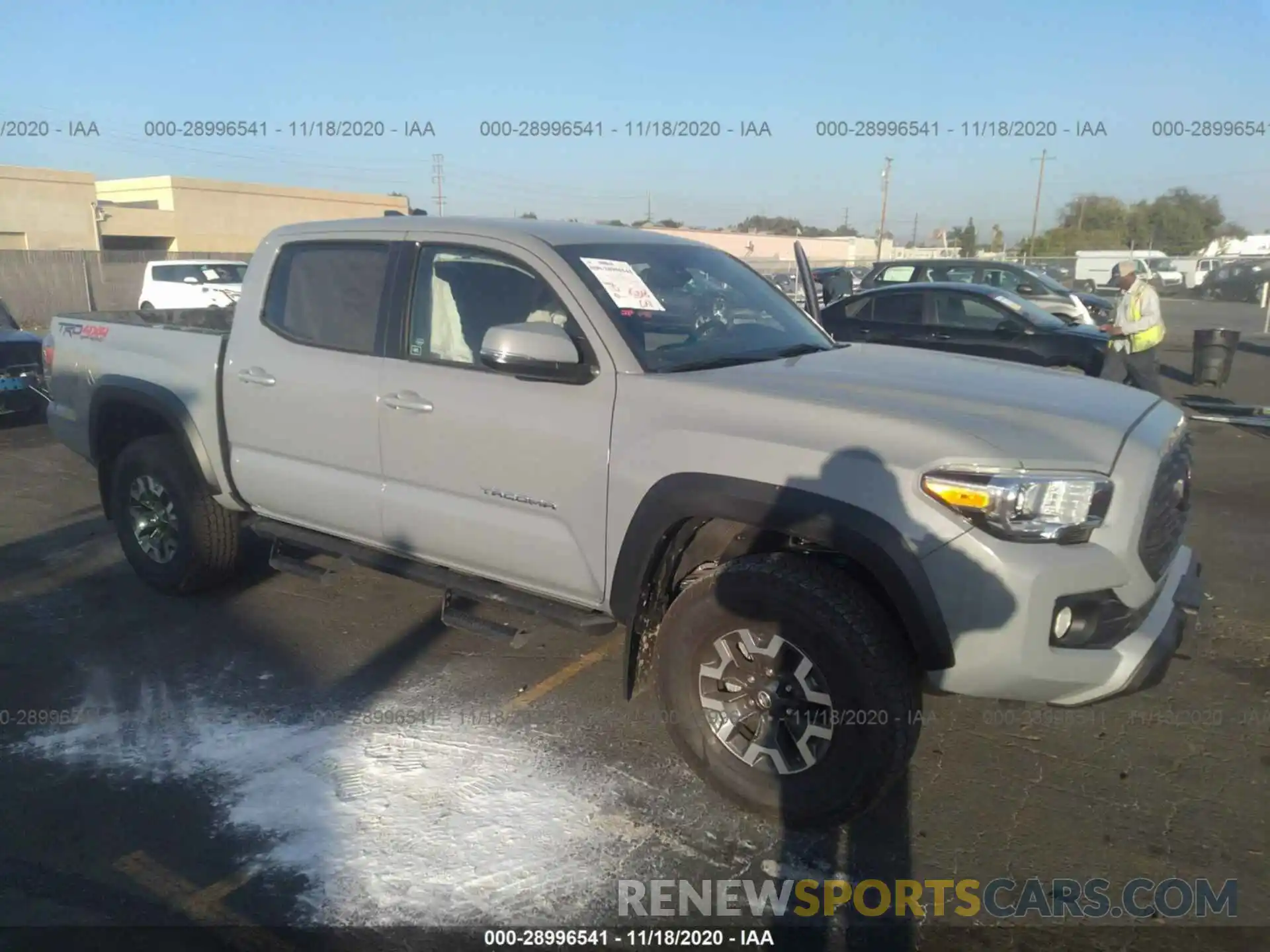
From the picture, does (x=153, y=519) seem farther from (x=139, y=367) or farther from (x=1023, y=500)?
(x=1023, y=500)

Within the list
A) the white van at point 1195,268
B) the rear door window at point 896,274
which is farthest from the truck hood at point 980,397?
the white van at point 1195,268

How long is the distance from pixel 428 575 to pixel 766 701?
1.63 m

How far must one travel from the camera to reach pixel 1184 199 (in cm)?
7025

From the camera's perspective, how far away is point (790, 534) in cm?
314

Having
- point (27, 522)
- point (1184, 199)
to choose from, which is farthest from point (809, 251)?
point (27, 522)

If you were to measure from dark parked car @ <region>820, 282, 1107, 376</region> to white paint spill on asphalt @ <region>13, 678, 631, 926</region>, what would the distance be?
26.1ft

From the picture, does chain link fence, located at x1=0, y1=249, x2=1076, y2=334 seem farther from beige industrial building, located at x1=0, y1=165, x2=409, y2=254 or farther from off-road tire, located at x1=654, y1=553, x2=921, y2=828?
off-road tire, located at x1=654, y1=553, x2=921, y2=828

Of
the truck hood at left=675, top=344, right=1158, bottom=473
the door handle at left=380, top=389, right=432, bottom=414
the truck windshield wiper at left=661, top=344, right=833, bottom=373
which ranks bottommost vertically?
the door handle at left=380, top=389, right=432, bottom=414

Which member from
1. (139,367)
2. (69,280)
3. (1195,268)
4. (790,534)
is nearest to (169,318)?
(139,367)

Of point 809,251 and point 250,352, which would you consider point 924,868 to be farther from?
point 809,251

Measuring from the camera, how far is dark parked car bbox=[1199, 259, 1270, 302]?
39.6 metres

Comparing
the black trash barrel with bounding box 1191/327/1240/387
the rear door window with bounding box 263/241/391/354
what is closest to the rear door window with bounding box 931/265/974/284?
the black trash barrel with bounding box 1191/327/1240/387

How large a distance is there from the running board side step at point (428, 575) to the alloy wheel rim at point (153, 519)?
50cm

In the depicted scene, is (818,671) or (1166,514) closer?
(818,671)
